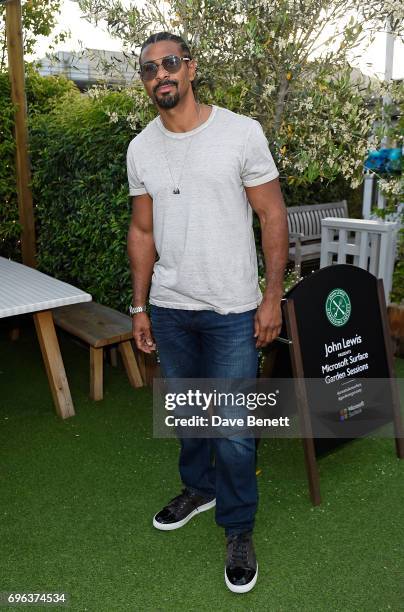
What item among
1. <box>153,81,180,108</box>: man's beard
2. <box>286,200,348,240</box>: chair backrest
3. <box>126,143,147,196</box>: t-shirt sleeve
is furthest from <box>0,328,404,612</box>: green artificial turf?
<box>286,200,348,240</box>: chair backrest

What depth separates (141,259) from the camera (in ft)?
9.18

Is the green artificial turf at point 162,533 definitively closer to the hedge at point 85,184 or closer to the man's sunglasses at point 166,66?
the hedge at point 85,184

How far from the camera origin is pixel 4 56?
6156 millimetres

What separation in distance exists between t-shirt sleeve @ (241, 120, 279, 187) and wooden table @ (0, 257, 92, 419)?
6.48ft

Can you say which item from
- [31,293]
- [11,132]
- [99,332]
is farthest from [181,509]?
[11,132]

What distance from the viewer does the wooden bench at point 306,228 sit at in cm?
765

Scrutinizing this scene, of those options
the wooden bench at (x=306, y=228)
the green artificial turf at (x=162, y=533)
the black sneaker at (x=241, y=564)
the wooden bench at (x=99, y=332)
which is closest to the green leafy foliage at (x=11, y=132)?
the wooden bench at (x=99, y=332)

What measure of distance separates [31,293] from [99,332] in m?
0.58

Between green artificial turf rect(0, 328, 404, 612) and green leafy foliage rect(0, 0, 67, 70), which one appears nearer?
green artificial turf rect(0, 328, 404, 612)

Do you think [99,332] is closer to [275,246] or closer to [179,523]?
[179,523]

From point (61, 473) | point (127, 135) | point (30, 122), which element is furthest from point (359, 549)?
point (30, 122)

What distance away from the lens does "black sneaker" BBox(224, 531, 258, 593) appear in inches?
101

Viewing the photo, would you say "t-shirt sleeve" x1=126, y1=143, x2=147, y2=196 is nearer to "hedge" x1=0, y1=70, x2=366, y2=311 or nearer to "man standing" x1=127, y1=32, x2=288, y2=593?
"man standing" x1=127, y1=32, x2=288, y2=593

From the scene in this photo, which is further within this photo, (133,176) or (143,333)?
(143,333)
